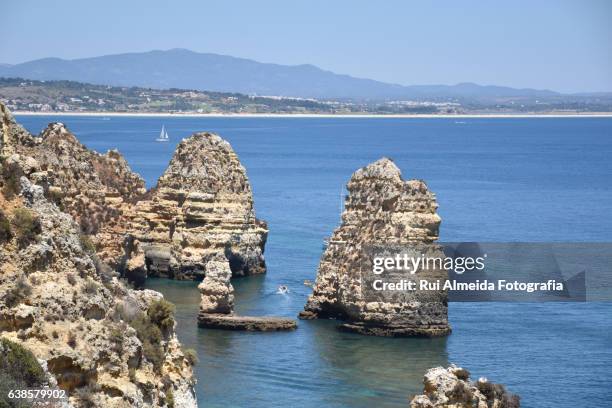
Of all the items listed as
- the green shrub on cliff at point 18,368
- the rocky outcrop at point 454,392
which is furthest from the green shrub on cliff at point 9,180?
the rocky outcrop at point 454,392

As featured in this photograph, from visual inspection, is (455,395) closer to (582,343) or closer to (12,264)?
(12,264)

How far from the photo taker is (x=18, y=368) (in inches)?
744

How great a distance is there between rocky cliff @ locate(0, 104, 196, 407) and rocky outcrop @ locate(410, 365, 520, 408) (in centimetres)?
516

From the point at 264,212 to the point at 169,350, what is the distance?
70.3 metres

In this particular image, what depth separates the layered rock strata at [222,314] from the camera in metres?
50.4

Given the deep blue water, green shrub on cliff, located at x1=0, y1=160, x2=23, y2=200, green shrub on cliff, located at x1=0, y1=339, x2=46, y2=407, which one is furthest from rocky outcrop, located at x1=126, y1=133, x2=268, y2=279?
green shrub on cliff, located at x1=0, y1=339, x2=46, y2=407

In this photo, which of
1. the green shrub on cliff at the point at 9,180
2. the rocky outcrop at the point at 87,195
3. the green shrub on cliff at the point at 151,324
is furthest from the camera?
the rocky outcrop at the point at 87,195

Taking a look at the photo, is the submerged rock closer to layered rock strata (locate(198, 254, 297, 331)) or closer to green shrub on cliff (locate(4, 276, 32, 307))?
layered rock strata (locate(198, 254, 297, 331))

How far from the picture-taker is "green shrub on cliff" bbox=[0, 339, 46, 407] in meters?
18.4

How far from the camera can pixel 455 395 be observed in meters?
27.1

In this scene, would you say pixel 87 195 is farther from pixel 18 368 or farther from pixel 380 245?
pixel 18 368

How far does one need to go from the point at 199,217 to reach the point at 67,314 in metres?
44.3

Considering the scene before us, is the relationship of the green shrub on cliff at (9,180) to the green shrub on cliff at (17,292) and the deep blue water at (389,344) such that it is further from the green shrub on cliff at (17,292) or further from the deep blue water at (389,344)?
the deep blue water at (389,344)

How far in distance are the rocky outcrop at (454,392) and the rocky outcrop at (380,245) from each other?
2067 cm
